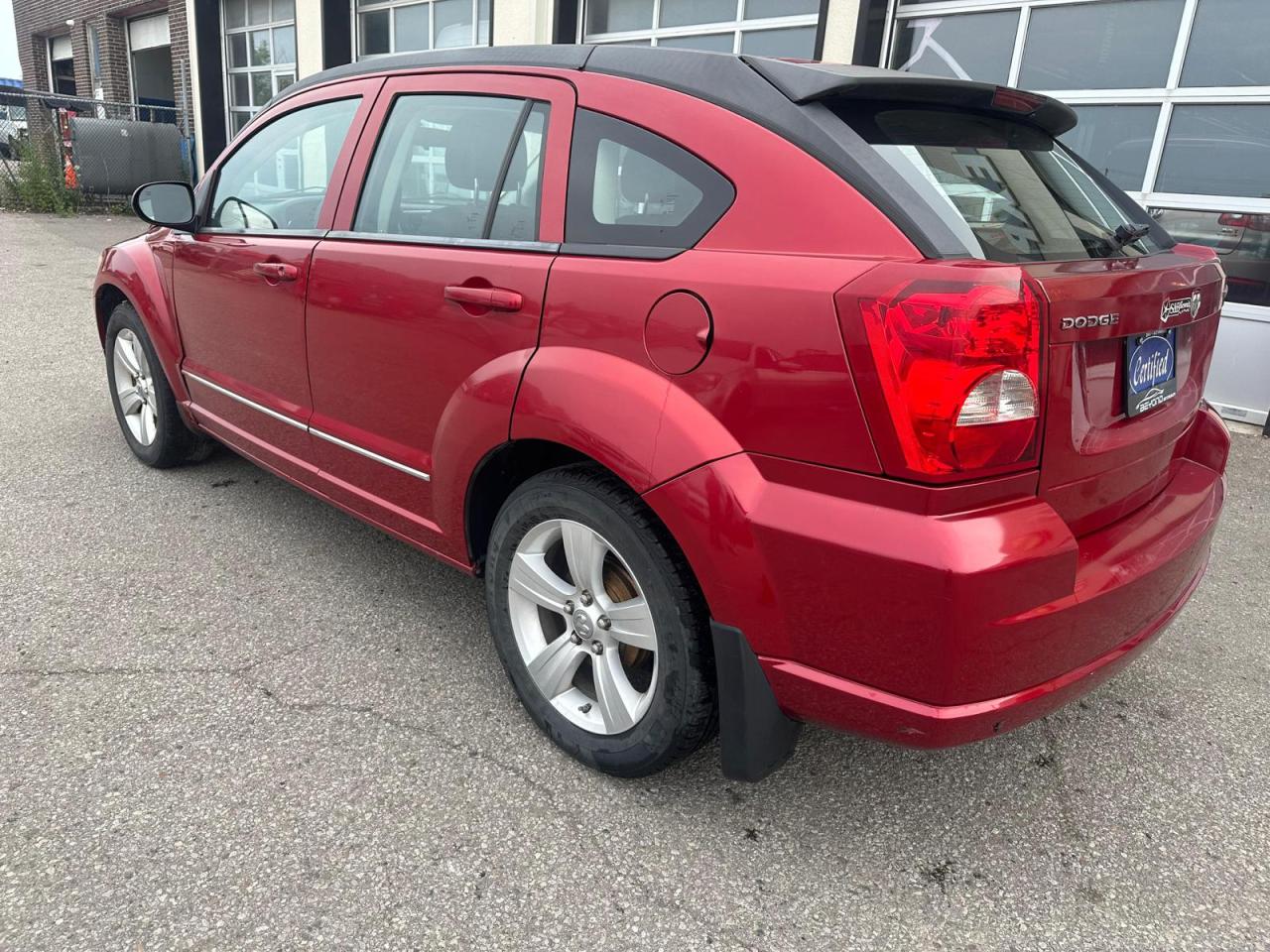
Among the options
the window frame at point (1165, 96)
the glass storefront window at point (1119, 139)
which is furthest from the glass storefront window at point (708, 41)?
the glass storefront window at point (1119, 139)

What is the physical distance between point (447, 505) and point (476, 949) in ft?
3.62

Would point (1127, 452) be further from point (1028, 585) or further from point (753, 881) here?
point (753, 881)

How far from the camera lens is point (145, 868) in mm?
1839

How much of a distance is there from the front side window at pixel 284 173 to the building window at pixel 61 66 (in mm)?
22503

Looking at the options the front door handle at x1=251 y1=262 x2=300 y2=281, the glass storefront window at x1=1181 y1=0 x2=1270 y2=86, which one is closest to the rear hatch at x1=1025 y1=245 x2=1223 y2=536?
the front door handle at x1=251 y1=262 x2=300 y2=281

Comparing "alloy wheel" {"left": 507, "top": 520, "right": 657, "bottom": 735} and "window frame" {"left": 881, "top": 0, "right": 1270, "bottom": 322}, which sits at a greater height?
"window frame" {"left": 881, "top": 0, "right": 1270, "bottom": 322}

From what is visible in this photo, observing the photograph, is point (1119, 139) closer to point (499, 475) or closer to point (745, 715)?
point (499, 475)

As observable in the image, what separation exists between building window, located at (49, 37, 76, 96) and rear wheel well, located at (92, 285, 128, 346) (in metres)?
21.3

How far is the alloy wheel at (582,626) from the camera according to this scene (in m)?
2.07

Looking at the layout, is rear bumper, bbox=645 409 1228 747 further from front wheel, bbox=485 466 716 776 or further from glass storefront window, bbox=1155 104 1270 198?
glass storefront window, bbox=1155 104 1270 198

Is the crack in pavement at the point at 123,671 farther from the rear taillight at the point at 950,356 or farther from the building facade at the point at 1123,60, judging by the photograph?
the building facade at the point at 1123,60

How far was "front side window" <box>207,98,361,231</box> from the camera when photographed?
2.87 meters

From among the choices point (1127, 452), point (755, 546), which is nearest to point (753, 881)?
point (755, 546)

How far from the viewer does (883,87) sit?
1.87 meters
